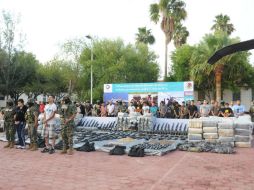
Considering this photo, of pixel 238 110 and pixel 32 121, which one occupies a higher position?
pixel 238 110

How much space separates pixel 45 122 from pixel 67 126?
0.98 m

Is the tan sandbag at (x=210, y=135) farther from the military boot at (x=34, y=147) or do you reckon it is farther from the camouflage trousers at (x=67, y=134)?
the military boot at (x=34, y=147)

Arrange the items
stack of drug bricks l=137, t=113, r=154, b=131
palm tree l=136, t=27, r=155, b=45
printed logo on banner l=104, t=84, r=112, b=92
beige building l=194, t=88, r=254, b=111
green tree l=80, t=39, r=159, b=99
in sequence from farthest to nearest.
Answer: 1. palm tree l=136, t=27, r=155, b=45
2. green tree l=80, t=39, r=159, b=99
3. beige building l=194, t=88, r=254, b=111
4. printed logo on banner l=104, t=84, r=112, b=92
5. stack of drug bricks l=137, t=113, r=154, b=131

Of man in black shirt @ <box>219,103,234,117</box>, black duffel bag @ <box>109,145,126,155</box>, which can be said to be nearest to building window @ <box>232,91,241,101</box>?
man in black shirt @ <box>219,103,234,117</box>

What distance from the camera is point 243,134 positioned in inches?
467

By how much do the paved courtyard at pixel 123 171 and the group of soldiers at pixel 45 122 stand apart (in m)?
0.54

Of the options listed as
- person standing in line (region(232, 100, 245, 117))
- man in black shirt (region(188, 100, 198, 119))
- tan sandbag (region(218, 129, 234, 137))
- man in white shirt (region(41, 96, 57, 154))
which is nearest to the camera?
man in white shirt (region(41, 96, 57, 154))

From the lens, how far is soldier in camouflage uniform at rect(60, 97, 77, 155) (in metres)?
9.50

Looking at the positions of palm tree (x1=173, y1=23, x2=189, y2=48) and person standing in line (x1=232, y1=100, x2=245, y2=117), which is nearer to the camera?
person standing in line (x1=232, y1=100, x2=245, y2=117)

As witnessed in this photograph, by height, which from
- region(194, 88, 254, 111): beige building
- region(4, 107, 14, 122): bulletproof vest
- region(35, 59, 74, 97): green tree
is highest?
region(35, 59, 74, 97): green tree

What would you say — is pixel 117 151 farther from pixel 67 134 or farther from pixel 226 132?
pixel 226 132

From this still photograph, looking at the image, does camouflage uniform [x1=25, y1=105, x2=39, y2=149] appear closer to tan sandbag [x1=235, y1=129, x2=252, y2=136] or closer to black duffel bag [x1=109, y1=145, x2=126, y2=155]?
→ black duffel bag [x1=109, y1=145, x2=126, y2=155]

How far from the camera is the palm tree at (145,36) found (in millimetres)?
47906

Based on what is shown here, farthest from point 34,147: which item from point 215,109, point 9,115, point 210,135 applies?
point 215,109
